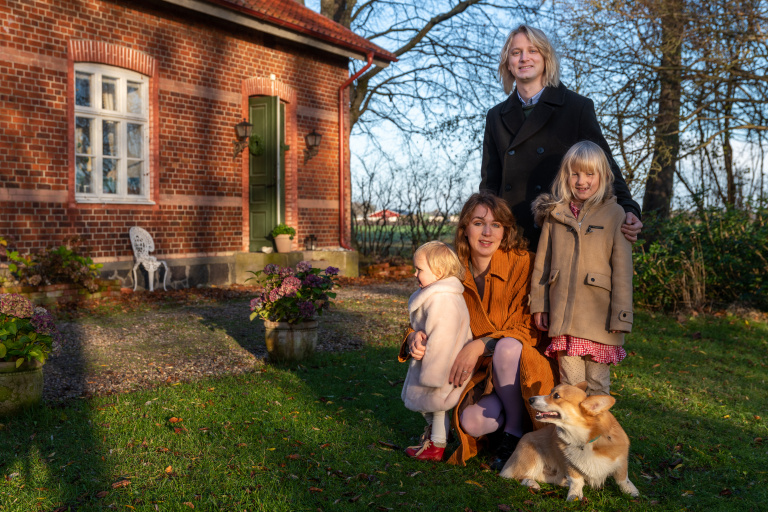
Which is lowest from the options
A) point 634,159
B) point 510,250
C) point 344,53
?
point 510,250

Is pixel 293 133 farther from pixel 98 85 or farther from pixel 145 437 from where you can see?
pixel 145 437

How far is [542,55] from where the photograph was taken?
11.7 ft

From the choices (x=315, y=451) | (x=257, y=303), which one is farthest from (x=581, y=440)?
(x=257, y=303)

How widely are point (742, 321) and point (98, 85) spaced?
9639 mm

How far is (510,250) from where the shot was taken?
11.6ft

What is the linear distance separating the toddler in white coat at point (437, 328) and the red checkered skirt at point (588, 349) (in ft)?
1.59

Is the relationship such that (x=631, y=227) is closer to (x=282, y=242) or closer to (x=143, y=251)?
(x=143, y=251)

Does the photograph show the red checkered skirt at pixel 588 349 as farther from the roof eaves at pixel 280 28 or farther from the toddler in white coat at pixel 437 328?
the roof eaves at pixel 280 28

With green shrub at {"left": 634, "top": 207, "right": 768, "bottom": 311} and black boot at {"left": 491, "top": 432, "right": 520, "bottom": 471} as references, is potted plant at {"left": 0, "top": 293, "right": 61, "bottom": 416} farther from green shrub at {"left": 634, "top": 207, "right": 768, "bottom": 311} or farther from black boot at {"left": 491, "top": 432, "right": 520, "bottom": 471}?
green shrub at {"left": 634, "top": 207, "right": 768, "bottom": 311}

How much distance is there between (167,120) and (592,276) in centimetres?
884

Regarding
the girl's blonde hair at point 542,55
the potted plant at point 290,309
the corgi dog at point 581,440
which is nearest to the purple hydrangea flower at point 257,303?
the potted plant at point 290,309

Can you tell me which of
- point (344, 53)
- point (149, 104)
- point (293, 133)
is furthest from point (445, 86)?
point (149, 104)

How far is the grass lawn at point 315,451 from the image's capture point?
10.1 feet

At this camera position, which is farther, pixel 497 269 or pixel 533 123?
pixel 533 123
